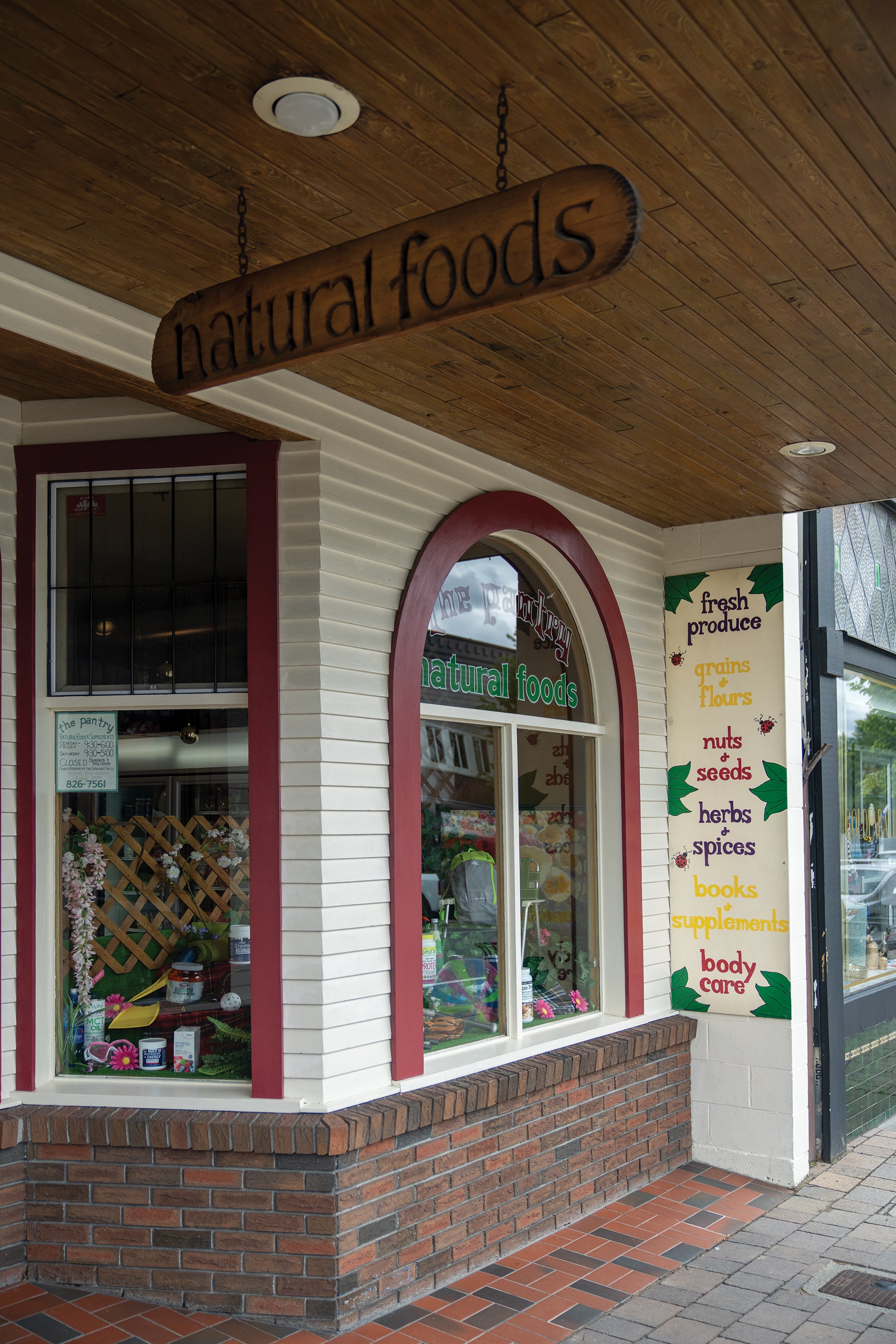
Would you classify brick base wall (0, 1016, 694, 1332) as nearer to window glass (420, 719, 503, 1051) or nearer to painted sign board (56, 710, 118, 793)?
window glass (420, 719, 503, 1051)

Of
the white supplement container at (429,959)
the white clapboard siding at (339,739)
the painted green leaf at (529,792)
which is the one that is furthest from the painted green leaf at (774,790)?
the white clapboard siding at (339,739)

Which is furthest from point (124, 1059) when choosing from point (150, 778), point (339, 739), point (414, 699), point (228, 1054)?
point (414, 699)

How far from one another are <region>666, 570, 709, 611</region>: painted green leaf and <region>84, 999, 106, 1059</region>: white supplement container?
3.79m

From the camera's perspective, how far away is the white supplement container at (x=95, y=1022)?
4.36 metres

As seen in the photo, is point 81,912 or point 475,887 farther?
point 475,887

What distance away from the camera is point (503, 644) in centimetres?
553

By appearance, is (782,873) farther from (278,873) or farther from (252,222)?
(252,222)

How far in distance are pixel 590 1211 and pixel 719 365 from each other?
387 cm

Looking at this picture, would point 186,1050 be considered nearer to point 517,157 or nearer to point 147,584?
point 147,584

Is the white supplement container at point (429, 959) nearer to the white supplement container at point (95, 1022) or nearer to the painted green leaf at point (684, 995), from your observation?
the white supplement container at point (95, 1022)

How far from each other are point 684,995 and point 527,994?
118cm

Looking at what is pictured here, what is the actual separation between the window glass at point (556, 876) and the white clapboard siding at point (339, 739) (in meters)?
1.32

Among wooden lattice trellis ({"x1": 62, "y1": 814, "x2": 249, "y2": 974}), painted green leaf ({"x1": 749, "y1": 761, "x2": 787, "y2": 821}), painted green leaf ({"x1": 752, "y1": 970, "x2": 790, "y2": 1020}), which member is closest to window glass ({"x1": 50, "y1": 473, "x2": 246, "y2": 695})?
wooden lattice trellis ({"x1": 62, "y1": 814, "x2": 249, "y2": 974})

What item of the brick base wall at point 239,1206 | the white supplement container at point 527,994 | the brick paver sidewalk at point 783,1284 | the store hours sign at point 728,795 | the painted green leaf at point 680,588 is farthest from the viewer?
the painted green leaf at point 680,588
